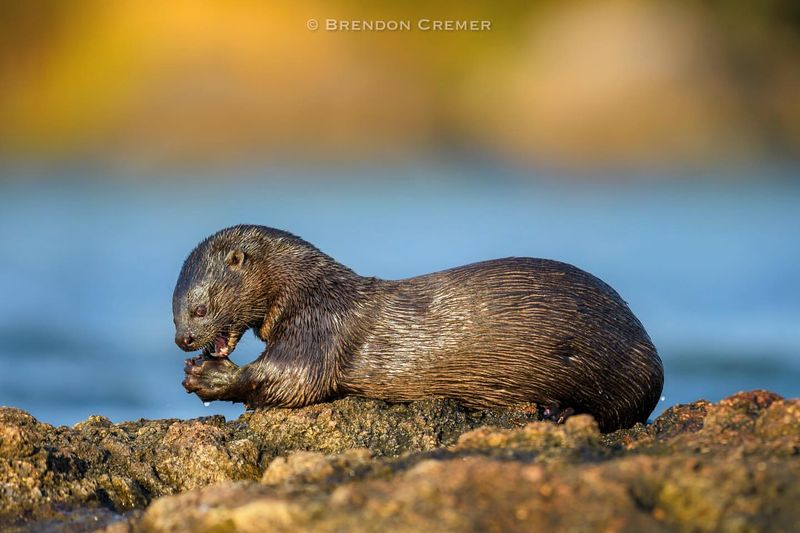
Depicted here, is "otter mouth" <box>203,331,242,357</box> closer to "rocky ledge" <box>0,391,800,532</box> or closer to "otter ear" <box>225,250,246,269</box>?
"otter ear" <box>225,250,246,269</box>

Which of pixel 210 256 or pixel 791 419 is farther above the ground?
pixel 210 256

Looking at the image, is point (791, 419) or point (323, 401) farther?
point (323, 401)

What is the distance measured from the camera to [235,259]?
8219mm

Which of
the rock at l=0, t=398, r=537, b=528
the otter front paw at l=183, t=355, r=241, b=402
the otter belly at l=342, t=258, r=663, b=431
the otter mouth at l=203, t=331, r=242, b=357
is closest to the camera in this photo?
the rock at l=0, t=398, r=537, b=528

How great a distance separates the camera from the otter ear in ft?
26.9

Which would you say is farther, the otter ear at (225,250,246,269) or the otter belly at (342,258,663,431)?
the otter ear at (225,250,246,269)

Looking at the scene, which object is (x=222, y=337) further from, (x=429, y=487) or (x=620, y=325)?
(x=429, y=487)

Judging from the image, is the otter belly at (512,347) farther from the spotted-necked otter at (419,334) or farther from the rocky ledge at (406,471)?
the rocky ledge at (406,471)

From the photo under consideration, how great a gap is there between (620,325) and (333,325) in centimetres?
188

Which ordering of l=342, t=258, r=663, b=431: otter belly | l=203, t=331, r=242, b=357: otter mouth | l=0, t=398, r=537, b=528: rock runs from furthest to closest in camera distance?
l=203, t=331, r=242, b=357: otter mouth < l=342, t=258, r=663, b=431: otter belly < l=0, t=398, r=537, b=528: rock

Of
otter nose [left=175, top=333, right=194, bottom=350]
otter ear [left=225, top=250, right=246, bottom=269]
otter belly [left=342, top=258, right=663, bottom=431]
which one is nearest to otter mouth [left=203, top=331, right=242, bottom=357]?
otter nose [left=175, top=333, right=194, bottom=350]

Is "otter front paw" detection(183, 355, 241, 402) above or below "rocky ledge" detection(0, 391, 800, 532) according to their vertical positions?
above

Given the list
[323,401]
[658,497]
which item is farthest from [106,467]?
[658,497]

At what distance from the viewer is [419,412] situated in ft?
24.5
